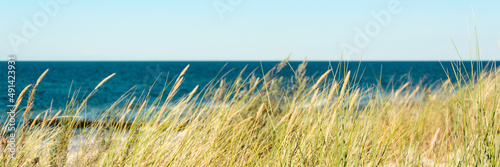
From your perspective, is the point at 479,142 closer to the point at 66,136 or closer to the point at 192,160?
the point at 192,160

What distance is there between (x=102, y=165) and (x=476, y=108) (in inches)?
68.3

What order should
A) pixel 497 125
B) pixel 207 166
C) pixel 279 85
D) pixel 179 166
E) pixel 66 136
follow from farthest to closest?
pixel 279 85, pixel 66 136, pixel 207 166, pixel 179 166, pixel 497 125

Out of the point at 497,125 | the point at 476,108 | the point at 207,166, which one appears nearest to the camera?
the point at 497,125

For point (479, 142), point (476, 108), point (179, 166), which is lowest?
point (179, 166)

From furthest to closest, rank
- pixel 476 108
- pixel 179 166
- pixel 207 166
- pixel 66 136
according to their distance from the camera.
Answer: pixel 66 136, pixel 207 166, pixel 179 166, pixel 476 108

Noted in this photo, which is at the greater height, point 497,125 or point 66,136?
point 497,125

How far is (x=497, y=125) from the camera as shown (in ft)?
4.95

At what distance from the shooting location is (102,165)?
1903mm

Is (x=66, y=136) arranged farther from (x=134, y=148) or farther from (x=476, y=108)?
(x=476, y=108)

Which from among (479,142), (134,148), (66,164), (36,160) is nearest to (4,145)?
(36,160)

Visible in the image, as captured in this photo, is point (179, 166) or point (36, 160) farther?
point (36, 160)

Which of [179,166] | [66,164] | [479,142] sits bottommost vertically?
[66,164]

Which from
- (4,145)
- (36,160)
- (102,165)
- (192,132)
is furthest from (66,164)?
(192,132)

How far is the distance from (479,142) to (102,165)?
5.62 feet
